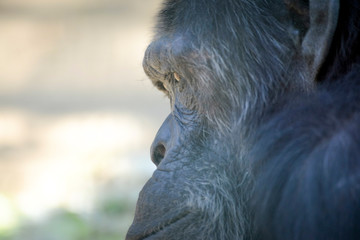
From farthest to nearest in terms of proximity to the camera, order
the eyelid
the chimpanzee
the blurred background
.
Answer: the blurred background → the eyelid → the chimpanzee

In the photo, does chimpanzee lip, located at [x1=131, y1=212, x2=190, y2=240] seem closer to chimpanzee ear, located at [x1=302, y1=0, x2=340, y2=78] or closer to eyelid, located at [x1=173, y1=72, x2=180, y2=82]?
eyelid, located at [x1=173, y1=72, x2=180, y2=82]

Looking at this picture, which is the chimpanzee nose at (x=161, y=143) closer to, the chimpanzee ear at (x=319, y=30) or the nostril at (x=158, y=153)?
the nostril at (x=158, y=153)

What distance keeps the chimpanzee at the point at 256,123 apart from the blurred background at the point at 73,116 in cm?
328

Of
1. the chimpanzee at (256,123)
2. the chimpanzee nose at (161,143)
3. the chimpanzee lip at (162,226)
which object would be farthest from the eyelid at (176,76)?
the chimpanzee lip at (162,226)

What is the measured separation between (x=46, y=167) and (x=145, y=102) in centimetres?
134

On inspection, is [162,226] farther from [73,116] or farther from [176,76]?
[73,116]

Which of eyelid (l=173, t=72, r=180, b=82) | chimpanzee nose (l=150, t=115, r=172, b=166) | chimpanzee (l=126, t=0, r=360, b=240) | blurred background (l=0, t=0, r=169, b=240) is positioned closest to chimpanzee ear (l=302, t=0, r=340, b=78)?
chimpanzee (l=126, t=0, r=360, b=240)

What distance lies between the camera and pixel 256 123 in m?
3.02

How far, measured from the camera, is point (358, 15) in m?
2.78

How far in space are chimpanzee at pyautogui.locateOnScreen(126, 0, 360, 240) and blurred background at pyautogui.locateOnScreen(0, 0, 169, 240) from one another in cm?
328

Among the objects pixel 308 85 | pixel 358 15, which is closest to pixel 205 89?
pixel 308 85

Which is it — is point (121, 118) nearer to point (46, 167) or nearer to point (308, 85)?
point (46, 167)

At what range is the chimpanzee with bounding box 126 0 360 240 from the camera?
259 centimetres

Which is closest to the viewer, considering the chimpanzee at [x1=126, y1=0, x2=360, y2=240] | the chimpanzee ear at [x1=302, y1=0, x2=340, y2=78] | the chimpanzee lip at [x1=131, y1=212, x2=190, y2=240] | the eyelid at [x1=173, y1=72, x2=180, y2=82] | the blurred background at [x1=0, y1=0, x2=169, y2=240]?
the chimpanzee at [x1=126, y1=0, x2=360, y2=240]
